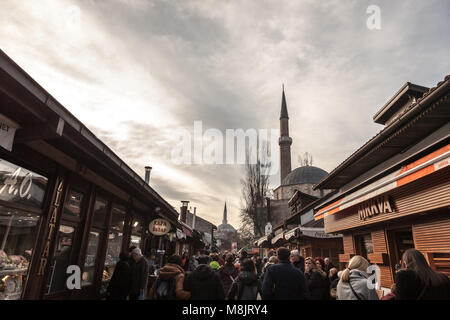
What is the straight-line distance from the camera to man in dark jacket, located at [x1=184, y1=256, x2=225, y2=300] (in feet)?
12.9

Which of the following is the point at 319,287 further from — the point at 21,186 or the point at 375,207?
the point at 21,186

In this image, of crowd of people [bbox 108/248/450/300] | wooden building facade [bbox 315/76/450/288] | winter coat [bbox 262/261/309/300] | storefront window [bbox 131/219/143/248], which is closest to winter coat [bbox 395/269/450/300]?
crowd of people [bbox 108/248/450/300]

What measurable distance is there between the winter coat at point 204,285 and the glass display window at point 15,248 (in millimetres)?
2967

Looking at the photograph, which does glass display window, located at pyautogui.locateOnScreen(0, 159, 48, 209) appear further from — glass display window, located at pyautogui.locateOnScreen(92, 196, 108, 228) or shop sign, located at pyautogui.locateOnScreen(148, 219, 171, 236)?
shop sign, located at pyautogui.locateOnScreen(148, 219, 171, 236)

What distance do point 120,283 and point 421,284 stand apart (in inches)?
193

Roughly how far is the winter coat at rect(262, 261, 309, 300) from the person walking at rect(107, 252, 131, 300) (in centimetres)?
280

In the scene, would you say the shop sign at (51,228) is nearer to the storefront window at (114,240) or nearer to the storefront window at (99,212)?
the storefront window at (99,212)

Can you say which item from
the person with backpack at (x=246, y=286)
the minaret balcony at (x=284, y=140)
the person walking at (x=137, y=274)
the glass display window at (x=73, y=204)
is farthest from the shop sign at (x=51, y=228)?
the minaret balcony at (x=284, y=140)

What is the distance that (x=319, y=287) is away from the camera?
4703 mm

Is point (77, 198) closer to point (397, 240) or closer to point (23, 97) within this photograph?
point (23, 97)

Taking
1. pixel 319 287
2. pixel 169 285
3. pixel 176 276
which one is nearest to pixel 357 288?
pixel 319 287

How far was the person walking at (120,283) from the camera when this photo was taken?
5062 millimetres
